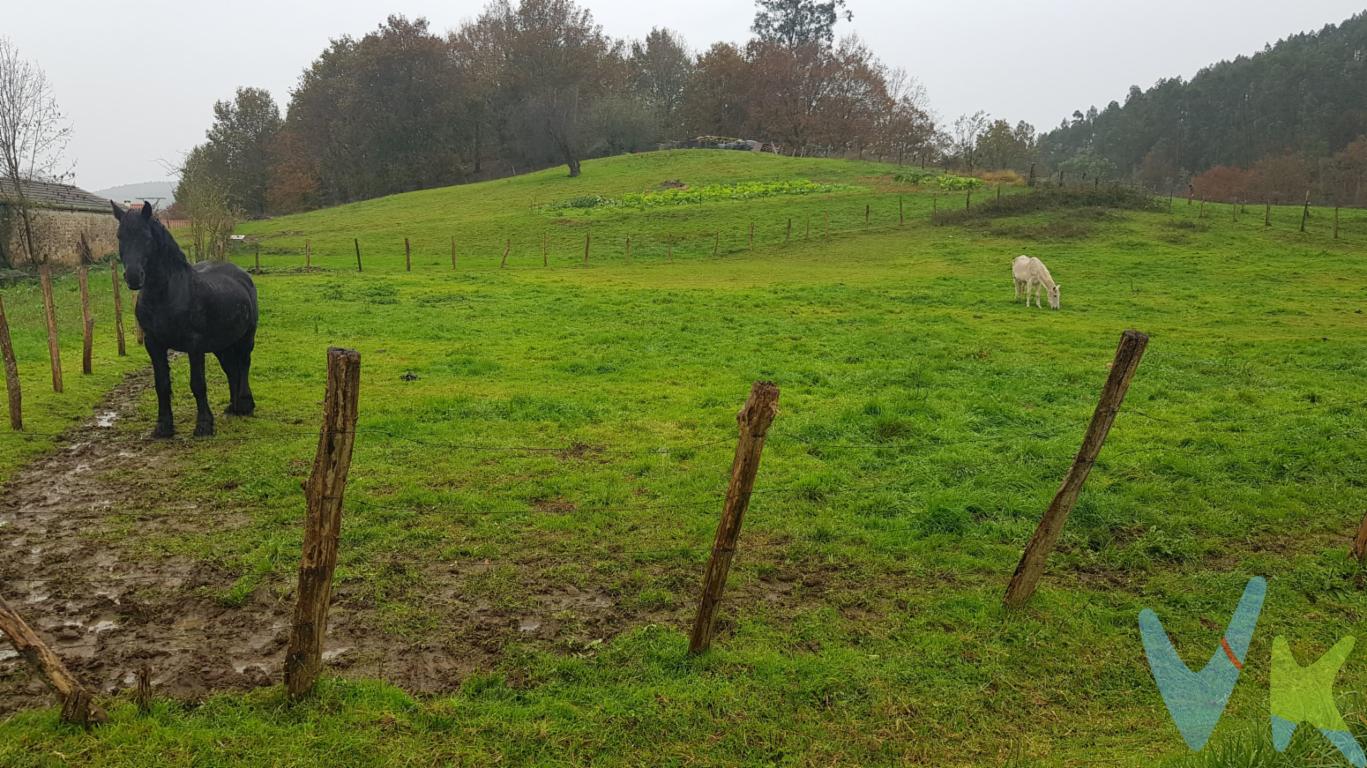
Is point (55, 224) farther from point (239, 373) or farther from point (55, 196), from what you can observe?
point (239, 373)

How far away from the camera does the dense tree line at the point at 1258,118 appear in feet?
230

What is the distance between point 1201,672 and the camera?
210 inches

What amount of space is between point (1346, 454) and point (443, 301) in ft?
69.1

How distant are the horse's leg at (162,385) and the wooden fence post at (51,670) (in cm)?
655

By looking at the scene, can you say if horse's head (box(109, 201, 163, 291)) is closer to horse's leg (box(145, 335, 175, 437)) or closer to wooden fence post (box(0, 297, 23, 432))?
horse's leg (box(145, 335, 175, 437))

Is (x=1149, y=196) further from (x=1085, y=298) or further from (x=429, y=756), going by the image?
(x=429, y=756)

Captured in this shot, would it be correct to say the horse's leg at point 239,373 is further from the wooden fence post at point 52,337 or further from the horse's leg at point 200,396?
the wooden fence post at point 52,337

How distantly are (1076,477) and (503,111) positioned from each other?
77209 mm

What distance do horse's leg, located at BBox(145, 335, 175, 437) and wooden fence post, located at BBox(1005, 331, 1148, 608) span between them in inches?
390

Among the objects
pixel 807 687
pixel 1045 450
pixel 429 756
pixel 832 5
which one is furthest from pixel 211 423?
pixel 832 5

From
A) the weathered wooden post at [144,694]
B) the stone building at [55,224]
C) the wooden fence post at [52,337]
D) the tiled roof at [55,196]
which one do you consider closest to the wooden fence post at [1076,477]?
the weathered wooden post at [144,694]

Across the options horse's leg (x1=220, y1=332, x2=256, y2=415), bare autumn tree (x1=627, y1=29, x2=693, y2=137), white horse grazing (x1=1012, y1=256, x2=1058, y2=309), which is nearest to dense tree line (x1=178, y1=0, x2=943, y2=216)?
bare autumn tree (x1=627, y1=29, x2=693, y2=137)

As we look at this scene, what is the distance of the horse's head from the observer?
30.5 feet

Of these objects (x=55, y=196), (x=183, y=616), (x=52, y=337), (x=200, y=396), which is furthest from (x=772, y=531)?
(x=55, y=196)
